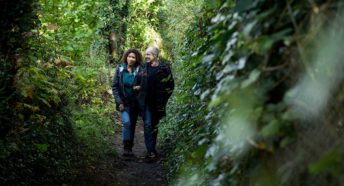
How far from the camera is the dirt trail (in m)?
6.34

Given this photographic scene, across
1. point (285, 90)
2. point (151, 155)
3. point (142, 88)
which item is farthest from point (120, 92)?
point (285, 90)

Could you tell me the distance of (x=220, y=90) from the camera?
2240 mm

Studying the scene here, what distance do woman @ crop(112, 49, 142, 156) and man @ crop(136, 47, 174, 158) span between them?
13 centimetres

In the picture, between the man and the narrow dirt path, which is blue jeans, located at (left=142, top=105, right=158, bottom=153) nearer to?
the man

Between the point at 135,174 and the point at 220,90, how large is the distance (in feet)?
17.0

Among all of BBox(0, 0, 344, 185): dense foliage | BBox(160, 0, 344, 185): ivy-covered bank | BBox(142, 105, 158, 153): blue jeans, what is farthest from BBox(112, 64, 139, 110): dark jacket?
BBox(160, 0, 344, 185): ivy-covered bank

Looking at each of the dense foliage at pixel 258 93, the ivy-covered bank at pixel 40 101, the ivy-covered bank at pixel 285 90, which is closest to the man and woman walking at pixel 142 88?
the ivy-covered bank at pixel 40 101

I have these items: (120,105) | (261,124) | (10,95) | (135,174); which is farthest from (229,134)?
(120,105)

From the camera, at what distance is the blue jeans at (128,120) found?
26.1 ft

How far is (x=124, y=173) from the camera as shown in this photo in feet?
23.6

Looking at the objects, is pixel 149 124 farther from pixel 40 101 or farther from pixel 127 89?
pixel 40 101

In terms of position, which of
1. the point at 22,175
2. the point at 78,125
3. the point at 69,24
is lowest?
the point at 22,175

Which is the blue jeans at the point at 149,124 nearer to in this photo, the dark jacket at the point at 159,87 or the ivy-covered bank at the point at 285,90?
the dark jacket at the point at 159,87

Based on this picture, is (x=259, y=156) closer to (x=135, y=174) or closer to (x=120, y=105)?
(x=135, y=174)
